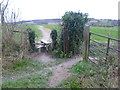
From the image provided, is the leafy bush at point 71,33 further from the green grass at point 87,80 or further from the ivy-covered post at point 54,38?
the green grass at point 87,80

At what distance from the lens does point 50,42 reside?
7766 mm

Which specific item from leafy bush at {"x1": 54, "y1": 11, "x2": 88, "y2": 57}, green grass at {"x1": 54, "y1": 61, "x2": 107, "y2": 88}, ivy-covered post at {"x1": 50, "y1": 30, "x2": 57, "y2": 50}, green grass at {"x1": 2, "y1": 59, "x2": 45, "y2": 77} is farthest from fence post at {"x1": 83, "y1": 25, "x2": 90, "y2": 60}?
ivy-covered post at {"x1": 50, "y1": 30, "x2": 57, "y2": 50}

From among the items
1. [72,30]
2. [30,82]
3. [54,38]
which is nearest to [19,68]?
[30,82]

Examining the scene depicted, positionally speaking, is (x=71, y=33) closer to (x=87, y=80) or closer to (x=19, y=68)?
(x=19, y=68)

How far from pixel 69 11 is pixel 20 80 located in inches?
178

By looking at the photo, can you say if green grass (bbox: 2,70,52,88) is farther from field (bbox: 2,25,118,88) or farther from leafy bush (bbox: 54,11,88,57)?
leafy bush (bbox: 54,11,88,57)

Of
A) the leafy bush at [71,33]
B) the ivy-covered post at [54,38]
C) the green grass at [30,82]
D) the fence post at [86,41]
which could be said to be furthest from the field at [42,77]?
the ivy-covered post at [54,38]

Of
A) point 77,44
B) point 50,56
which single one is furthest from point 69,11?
point 50,56

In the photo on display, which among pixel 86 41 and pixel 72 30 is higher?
pixel 72 30

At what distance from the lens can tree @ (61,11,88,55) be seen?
6.86 metres

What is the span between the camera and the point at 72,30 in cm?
690

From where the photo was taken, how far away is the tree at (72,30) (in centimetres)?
686

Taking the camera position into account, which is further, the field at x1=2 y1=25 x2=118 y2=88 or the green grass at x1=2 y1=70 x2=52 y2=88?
the green grass at x1=2 y1=70 x2=52 y2=88

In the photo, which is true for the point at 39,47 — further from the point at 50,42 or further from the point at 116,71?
the point at 116,71
